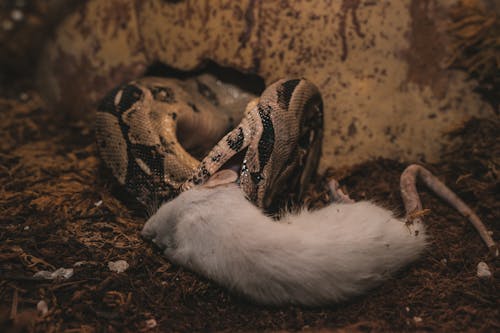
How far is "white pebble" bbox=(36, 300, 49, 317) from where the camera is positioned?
1888 millimetres

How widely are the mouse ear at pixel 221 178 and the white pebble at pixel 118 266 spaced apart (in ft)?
1.89

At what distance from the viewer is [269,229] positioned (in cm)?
197

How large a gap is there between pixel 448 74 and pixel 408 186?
2.72 ft

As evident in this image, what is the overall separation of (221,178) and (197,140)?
95 centimetres

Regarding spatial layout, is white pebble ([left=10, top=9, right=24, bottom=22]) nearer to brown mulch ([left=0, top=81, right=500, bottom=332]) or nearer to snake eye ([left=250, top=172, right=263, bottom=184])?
brown mulch ([left=0, top=81, right=500, bottom=332])

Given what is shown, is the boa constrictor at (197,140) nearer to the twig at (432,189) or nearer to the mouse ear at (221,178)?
the mouse ear at (221,178)

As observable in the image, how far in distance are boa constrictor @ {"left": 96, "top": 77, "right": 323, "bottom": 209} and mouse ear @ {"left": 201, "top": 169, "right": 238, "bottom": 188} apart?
31 millimetres

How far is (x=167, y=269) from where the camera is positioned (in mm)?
2221

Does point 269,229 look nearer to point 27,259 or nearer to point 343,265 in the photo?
point 343,265

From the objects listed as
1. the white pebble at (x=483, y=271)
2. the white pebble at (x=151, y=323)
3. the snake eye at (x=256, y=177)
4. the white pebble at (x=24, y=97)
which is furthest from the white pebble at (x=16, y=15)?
the white pebble at (x=483, y=271)

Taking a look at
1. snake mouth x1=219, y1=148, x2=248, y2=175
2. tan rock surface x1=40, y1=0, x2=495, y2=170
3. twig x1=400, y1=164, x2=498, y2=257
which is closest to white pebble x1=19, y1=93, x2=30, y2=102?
tan rock surface x1=40, y1=0, x2=495, y2=170

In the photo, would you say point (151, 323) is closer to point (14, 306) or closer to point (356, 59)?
point (14, 306)

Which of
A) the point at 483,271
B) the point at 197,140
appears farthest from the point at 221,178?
the point at 483,271

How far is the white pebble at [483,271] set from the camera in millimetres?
2111
